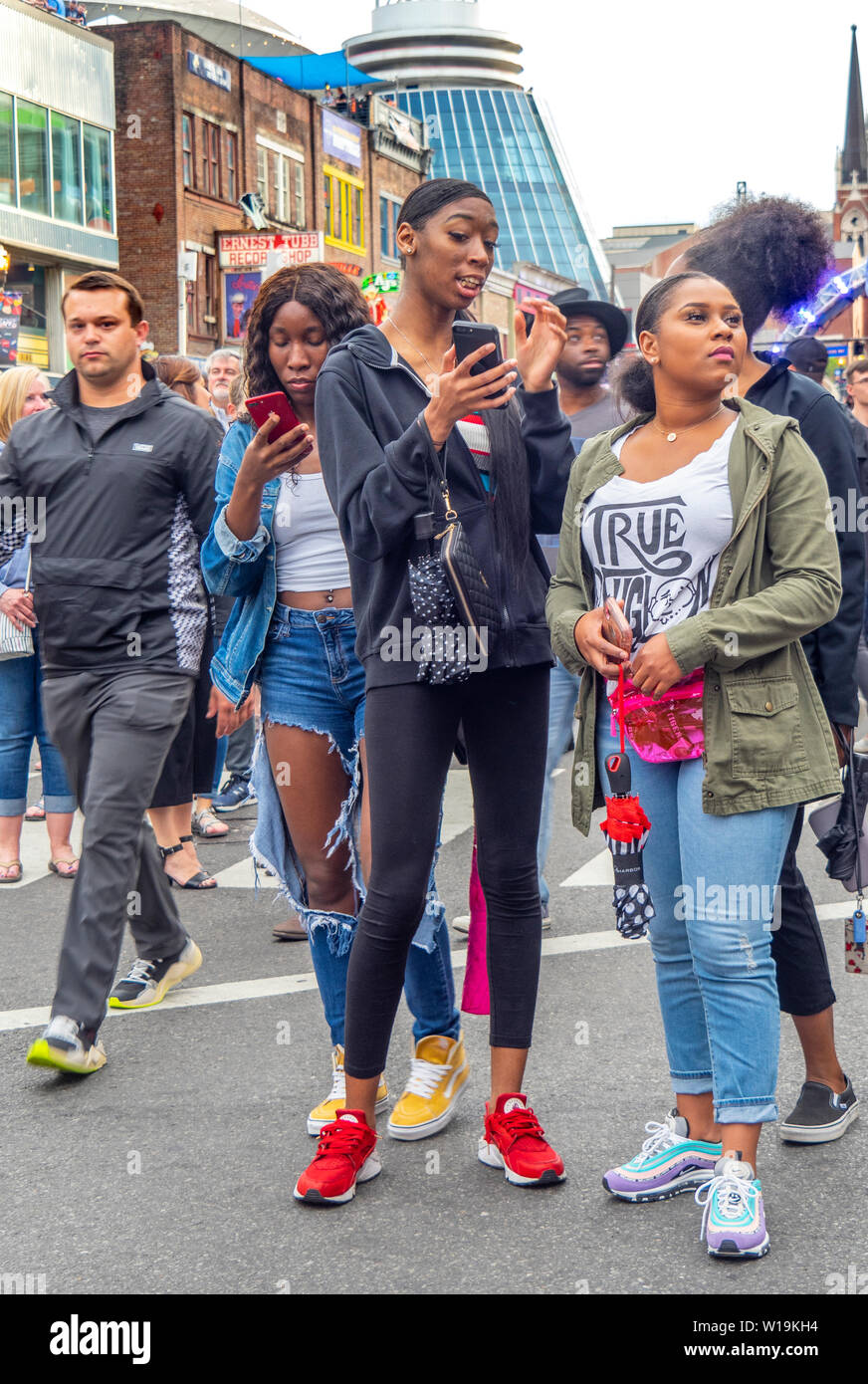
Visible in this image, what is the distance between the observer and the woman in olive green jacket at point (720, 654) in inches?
128

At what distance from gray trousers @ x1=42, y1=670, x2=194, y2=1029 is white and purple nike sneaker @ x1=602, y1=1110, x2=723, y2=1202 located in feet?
5.44

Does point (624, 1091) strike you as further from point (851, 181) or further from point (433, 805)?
point (851, 181)

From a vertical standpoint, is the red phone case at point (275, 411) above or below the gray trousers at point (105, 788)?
above

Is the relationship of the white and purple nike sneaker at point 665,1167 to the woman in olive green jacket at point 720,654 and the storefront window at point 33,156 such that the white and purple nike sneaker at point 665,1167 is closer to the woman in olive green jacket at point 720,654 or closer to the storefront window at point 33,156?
the woman in olive green jacket at point 720,654

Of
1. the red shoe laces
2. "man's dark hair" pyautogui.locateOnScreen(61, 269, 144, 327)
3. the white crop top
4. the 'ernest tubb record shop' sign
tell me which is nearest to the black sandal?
"man's dark hair" pyautogui.locateOnScreen(61, 269, 144, 327)

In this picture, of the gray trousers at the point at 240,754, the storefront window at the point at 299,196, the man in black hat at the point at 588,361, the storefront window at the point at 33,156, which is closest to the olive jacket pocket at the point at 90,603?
the man in black hat at the point at 588,361

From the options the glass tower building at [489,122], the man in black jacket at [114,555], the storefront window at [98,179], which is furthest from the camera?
the glass tower building at [489,122]

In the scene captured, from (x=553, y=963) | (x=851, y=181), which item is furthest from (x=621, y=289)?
(x=553, y=963)

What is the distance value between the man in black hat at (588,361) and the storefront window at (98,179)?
2811 cm

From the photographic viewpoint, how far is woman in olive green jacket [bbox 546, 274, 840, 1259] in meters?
3.24

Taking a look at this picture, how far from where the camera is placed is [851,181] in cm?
11444

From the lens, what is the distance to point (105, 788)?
461 centimetres

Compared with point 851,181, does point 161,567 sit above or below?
below
